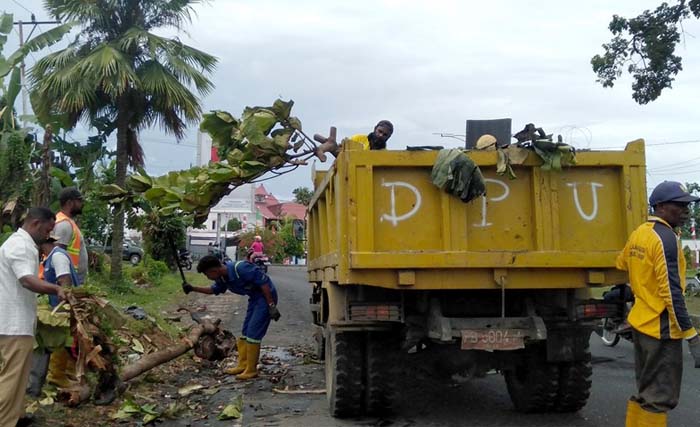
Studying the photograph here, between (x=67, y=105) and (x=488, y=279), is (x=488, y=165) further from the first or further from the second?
(x=67, y=105)

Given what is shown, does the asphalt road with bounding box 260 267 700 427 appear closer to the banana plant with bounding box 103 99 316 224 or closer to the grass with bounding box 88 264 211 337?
the banana plant with bounding box 103 99 316 224

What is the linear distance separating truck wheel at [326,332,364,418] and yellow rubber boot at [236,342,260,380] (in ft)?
7.68

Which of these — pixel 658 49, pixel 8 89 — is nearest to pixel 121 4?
pixel 8 89

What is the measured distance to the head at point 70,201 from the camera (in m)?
6.97

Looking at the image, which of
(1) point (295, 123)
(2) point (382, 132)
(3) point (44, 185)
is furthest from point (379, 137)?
(3) point (44, 185)

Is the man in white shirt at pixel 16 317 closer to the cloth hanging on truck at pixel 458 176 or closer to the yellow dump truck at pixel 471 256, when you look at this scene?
the yellow dump truck at pixel 471 256

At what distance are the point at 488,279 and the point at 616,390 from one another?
119 inches

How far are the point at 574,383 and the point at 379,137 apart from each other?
10.5ft

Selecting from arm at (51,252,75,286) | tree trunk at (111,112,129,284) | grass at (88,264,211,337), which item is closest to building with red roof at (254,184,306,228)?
grass at (88,264,211,337)

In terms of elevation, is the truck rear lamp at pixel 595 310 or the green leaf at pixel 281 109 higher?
the green leaf at pixel 281 109

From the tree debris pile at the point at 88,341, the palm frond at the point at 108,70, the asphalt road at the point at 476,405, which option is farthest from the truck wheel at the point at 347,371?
the palm frond at the point at 108,70

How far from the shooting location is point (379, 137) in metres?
8.03

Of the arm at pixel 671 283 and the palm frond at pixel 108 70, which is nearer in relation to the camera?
the arm at pixel 671 283

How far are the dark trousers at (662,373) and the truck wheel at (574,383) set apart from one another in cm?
136
